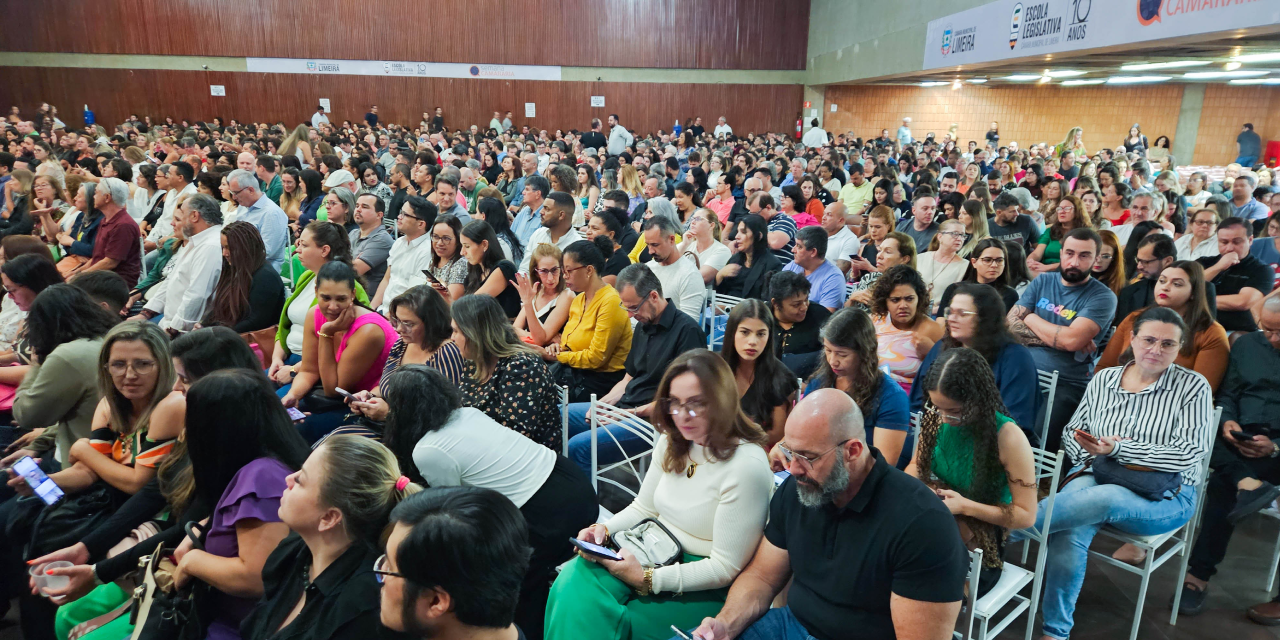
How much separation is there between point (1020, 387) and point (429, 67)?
2012 cm

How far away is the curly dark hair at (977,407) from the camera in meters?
2.24

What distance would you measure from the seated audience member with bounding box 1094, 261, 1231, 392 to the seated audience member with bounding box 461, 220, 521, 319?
324cm

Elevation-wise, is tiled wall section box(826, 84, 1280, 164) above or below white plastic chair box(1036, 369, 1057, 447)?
above

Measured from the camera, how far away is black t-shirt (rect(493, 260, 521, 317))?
15.4 feet

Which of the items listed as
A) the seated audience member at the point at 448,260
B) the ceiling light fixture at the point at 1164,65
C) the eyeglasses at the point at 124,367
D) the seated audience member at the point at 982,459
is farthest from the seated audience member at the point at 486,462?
the ceiling light fixture at the point at 1164,65

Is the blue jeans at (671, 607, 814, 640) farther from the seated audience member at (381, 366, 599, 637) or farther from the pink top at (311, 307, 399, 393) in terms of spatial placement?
the pink top at (311, 307, 399, 393)

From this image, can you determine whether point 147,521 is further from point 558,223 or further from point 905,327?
point 558,223

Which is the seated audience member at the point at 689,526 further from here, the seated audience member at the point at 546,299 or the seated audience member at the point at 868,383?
the seated audience member at the point at 546,299

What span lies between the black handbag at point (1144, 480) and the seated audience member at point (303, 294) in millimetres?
3738

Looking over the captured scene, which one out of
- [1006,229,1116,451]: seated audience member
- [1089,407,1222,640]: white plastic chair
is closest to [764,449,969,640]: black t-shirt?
[1089,407,1222,640]: white plastic chair

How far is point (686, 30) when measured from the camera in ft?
68.9

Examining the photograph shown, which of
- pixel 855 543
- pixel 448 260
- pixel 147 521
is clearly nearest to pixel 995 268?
pixel 855 543

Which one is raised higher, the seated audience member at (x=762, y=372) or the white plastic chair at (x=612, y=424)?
the seated audience member at (x=762, y=372)

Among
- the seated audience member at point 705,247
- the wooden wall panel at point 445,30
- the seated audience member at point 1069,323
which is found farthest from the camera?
the wooden wall panel at point 445,30
